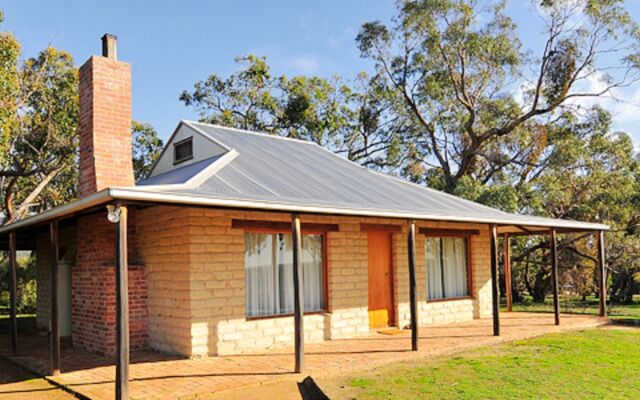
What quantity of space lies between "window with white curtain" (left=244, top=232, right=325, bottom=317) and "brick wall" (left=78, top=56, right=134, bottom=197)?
2672 millimetres

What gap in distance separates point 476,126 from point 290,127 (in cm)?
856

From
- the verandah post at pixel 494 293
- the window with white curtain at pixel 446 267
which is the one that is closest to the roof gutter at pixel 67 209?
the verandah post at pixel 494 293

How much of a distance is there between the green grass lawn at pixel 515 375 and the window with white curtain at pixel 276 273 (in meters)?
2.51

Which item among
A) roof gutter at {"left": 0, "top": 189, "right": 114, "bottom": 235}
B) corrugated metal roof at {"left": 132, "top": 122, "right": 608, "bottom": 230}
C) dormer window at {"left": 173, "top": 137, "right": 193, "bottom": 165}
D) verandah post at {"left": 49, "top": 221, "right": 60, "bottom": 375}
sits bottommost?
verandah post at {"left": 49, "top": 221, "right": 60, "bottom": 375}

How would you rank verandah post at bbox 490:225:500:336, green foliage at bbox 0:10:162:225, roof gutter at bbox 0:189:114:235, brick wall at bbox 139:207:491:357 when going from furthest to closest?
1. green foliage at bbox 0:10:162:225
2. verandah post at bbox 490:225:500:336
3. brick wall at bbox 139:207:491:357
4. roof gutter at bbox 0:189:114:235

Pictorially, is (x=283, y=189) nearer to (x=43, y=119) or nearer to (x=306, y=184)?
(x=306, y=184)

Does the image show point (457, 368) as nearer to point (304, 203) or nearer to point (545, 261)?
point (304, 203)

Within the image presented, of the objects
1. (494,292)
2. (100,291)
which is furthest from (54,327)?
(494,292)

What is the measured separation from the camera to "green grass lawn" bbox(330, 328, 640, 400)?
6523 mm

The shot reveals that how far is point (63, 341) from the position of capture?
11.0 metres

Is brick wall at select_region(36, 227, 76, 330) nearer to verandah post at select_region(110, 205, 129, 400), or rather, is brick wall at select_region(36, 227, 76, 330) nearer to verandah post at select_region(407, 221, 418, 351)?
verandah post at select_region(110, 205, 129, 400)

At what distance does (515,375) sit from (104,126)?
7736 millimetres

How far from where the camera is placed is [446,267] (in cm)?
1302

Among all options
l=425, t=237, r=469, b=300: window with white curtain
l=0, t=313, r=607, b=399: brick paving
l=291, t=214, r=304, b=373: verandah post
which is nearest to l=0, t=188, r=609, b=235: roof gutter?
l=291, t=214, r=304, b=373: verandah post
